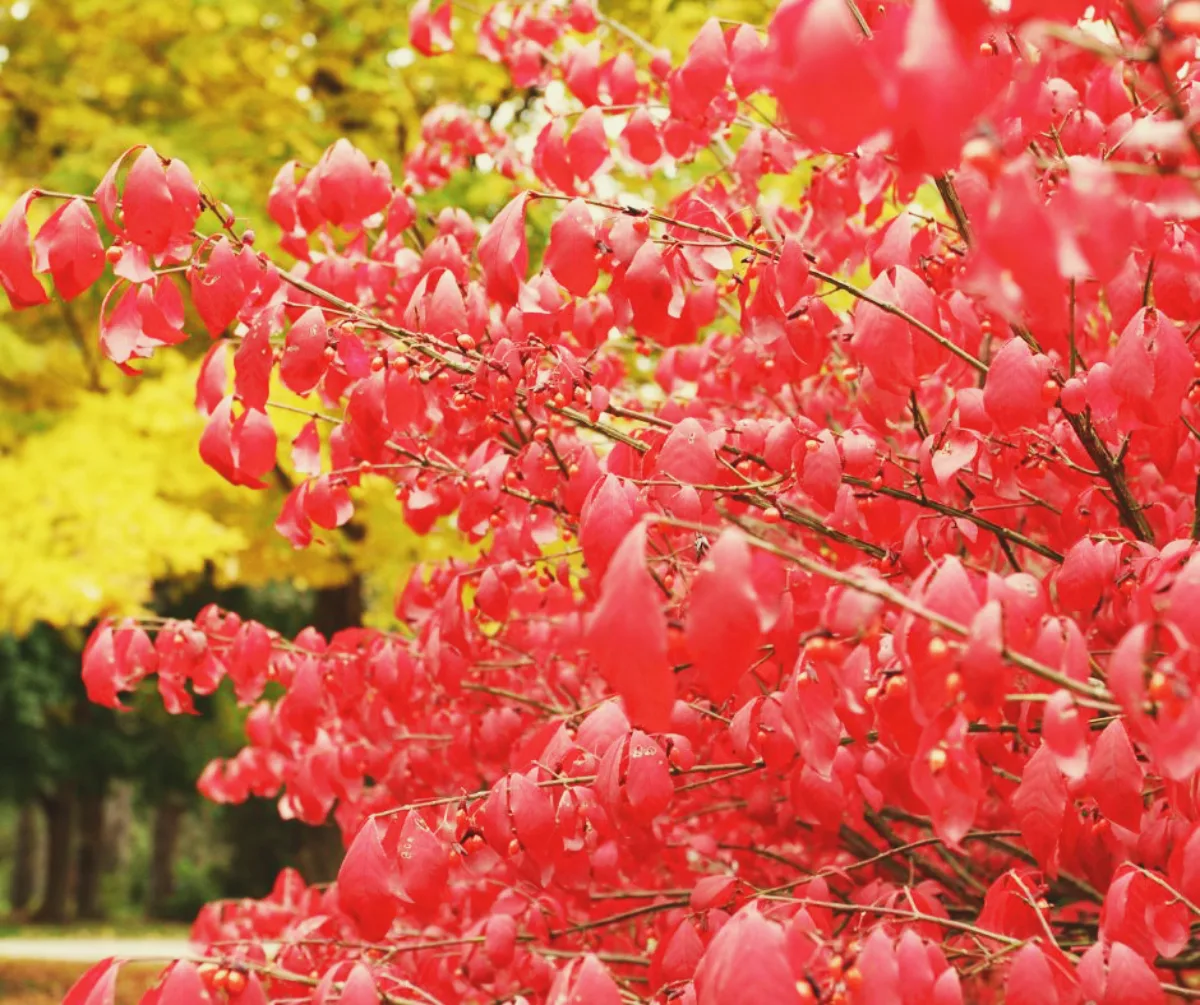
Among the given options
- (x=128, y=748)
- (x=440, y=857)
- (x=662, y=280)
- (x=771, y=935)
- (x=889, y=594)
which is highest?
(x=662, y=280)

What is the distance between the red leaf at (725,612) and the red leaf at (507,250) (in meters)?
0.94

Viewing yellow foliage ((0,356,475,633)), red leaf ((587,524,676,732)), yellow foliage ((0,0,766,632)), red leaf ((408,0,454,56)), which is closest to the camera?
red leaf ((587,524,676,732))

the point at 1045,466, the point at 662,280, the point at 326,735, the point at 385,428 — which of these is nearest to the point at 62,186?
the point at 326,735

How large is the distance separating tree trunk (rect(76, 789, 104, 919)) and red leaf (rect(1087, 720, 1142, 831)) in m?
21.7

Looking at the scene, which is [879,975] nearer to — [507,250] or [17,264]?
[507,250]

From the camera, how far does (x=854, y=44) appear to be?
3.36 feet

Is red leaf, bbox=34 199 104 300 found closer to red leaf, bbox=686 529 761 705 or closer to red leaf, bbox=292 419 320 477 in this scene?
red leaf, bbox=292 419 320 477

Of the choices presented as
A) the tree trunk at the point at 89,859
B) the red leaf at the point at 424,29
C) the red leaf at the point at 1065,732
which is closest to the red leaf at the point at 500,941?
the red leaf at the point at 1065,732

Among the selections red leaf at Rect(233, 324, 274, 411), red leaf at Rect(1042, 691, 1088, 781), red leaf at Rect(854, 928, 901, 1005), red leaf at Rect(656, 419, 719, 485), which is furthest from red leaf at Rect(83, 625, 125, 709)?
red leaf at Rect(1042, 691, 1088, 781)

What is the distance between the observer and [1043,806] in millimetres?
1751

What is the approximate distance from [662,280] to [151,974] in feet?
38.5

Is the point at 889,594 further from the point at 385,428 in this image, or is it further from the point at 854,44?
the point at 385,428

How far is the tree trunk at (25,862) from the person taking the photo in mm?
23578

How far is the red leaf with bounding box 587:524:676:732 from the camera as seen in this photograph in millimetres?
1140
